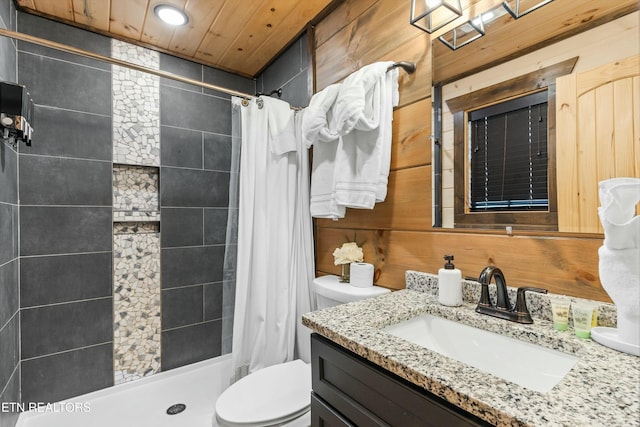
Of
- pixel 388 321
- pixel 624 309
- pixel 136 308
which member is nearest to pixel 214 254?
pixel 136 308

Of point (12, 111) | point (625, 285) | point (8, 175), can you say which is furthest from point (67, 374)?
point (625, 285)

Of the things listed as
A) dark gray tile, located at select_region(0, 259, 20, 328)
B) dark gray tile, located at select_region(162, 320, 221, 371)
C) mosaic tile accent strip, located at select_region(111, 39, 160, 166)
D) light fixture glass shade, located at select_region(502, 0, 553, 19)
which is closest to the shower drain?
dark gray tile, located at select_region(162, 320, 221, 371)

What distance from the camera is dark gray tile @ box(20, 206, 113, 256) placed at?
5.47 feet

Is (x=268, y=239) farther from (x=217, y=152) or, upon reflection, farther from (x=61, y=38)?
(x=61, y=38)

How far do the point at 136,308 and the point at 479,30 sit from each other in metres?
2.32

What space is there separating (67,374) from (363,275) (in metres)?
1.79

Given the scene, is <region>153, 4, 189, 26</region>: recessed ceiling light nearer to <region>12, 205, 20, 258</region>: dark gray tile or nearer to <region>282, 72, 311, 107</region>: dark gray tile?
<region>282, 72, 311, 107</region>: dark gray tile

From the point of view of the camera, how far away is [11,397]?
1483mm

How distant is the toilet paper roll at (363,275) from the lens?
144cm

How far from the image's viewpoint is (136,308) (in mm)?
1953

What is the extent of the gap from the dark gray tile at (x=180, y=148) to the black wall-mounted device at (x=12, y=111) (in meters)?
0.77

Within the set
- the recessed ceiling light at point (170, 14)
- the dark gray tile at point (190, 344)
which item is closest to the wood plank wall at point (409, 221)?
the recessed ceiling light at point (170, 14)

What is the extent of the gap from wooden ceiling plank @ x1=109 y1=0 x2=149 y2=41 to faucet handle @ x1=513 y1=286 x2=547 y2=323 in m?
2.15

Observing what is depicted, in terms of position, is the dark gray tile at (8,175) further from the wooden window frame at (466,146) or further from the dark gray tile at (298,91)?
the wooden window frame at (466,146)
